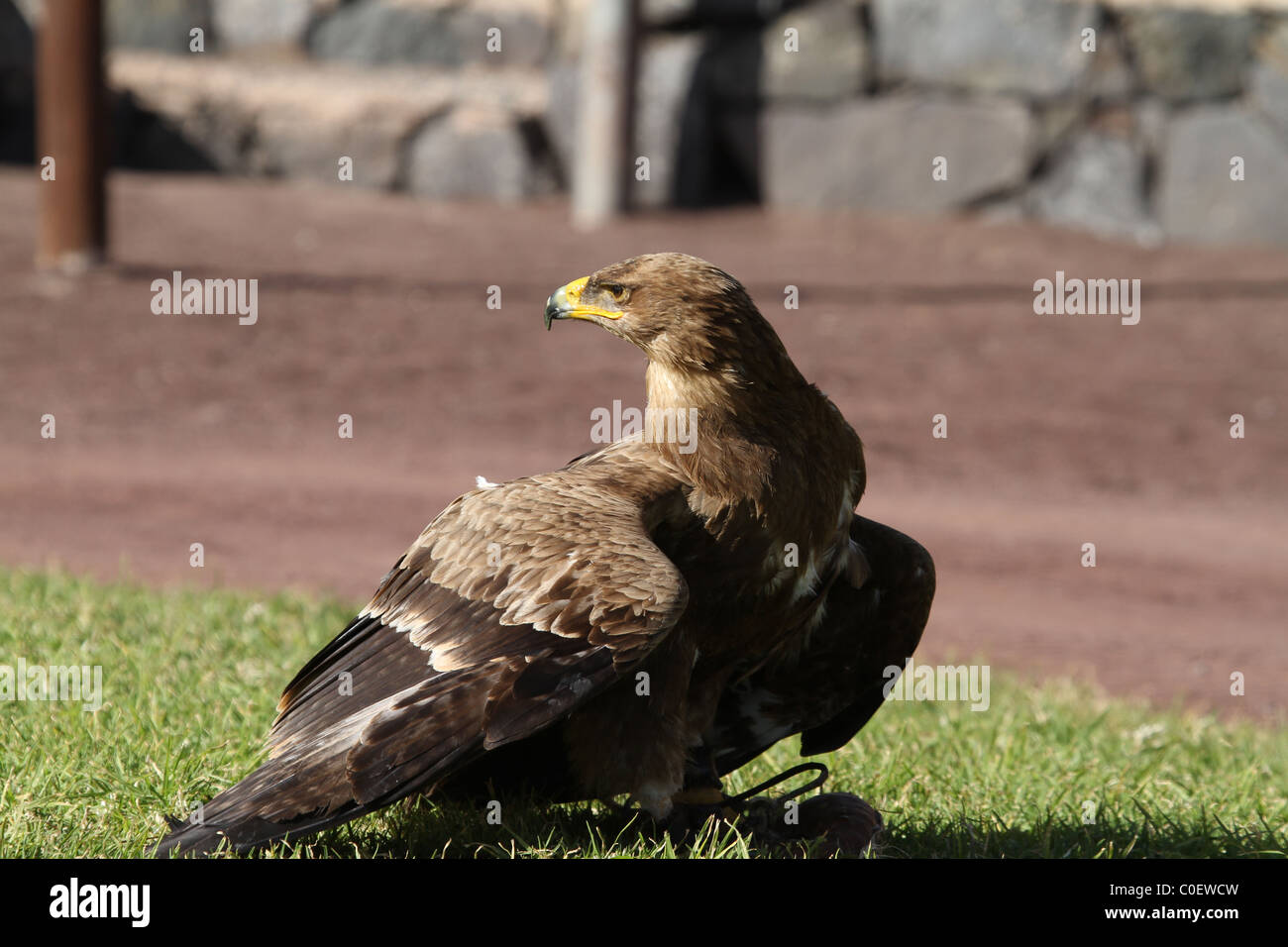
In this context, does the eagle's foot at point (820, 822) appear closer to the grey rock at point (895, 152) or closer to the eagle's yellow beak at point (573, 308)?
the eagle's yellow beak at point (573, 308)

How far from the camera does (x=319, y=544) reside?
27.3 ft

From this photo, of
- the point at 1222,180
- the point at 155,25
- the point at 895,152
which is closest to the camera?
the point at 1222,180

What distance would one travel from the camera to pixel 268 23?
19.0 meters

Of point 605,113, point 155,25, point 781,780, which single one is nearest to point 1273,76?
point 605,113

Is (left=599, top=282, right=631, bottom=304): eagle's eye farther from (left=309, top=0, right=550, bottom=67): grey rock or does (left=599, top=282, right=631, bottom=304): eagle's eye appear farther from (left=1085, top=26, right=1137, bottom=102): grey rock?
(left=309, top=0, right=550, bottom=67): grey rock

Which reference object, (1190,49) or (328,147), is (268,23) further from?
(1190,49)

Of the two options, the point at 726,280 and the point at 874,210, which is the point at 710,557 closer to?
the point at 726,280

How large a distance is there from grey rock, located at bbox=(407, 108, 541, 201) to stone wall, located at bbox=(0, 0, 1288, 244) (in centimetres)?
2

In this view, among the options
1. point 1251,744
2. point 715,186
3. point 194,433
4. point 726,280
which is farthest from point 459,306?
point 726,280

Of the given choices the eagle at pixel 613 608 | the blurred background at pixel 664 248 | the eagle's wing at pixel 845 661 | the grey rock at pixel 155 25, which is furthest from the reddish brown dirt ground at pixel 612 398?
the eagle at pixel 613 608

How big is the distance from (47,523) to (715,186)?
34.0 ft

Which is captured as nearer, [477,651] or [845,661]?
[477,651]

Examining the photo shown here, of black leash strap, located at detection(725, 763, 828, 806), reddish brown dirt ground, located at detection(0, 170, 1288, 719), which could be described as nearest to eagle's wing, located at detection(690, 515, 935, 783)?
black leash strap, located at detection(725, 763, 828, 806)

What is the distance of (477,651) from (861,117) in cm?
1392
